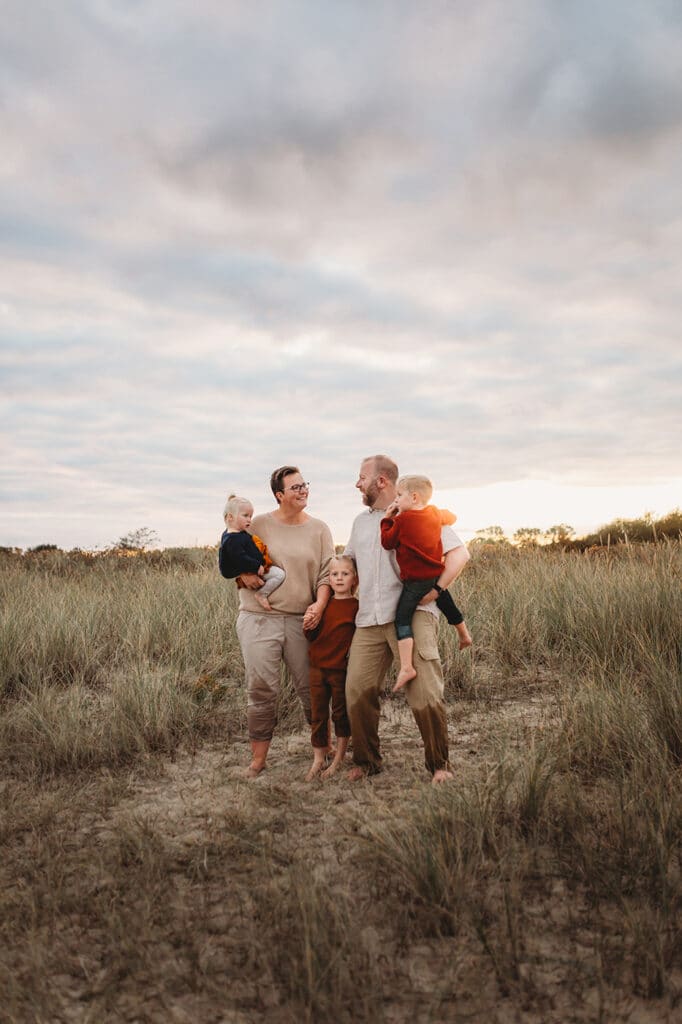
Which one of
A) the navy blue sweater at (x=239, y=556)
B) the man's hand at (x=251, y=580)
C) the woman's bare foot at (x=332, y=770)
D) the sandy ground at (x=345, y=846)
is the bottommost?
the sandy ground at (x=345, y=846)

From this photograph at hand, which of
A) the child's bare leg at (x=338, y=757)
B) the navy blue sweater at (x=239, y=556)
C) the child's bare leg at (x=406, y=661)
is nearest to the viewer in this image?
the child's bare leg at (x=406, y=661)

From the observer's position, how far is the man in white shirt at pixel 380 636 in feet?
15.3

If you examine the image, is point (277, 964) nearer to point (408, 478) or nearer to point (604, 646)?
point (408, 478)

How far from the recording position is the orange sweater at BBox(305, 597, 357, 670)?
5.12 metres

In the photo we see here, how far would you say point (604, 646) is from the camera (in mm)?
7586

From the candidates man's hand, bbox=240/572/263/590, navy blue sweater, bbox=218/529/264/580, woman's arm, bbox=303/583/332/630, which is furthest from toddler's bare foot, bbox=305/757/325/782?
navy blue sweater, bbox=218/529/264/580

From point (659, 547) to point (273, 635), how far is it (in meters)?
7.67

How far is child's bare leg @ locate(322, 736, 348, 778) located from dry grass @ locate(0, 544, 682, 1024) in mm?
117

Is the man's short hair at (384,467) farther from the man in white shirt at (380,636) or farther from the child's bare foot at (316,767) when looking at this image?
the child's bare foot at (316,767)

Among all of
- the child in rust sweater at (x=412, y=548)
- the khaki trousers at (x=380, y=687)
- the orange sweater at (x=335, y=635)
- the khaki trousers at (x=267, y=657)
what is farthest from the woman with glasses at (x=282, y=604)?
the child in rust sweater at (x=412, y=548)

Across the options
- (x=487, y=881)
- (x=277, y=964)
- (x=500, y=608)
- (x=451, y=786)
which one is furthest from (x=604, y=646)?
(x=277, y=964)

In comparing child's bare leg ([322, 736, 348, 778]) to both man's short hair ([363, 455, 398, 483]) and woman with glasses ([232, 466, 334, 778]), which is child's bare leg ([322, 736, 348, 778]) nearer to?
woman with glasses ([232, 466, 334, 778])

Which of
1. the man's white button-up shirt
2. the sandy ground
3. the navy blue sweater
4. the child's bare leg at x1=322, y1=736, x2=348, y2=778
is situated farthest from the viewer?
the child's bare leg at x1=322, y1=736, x2=348, y2=778

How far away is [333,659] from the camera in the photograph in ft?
16.8
